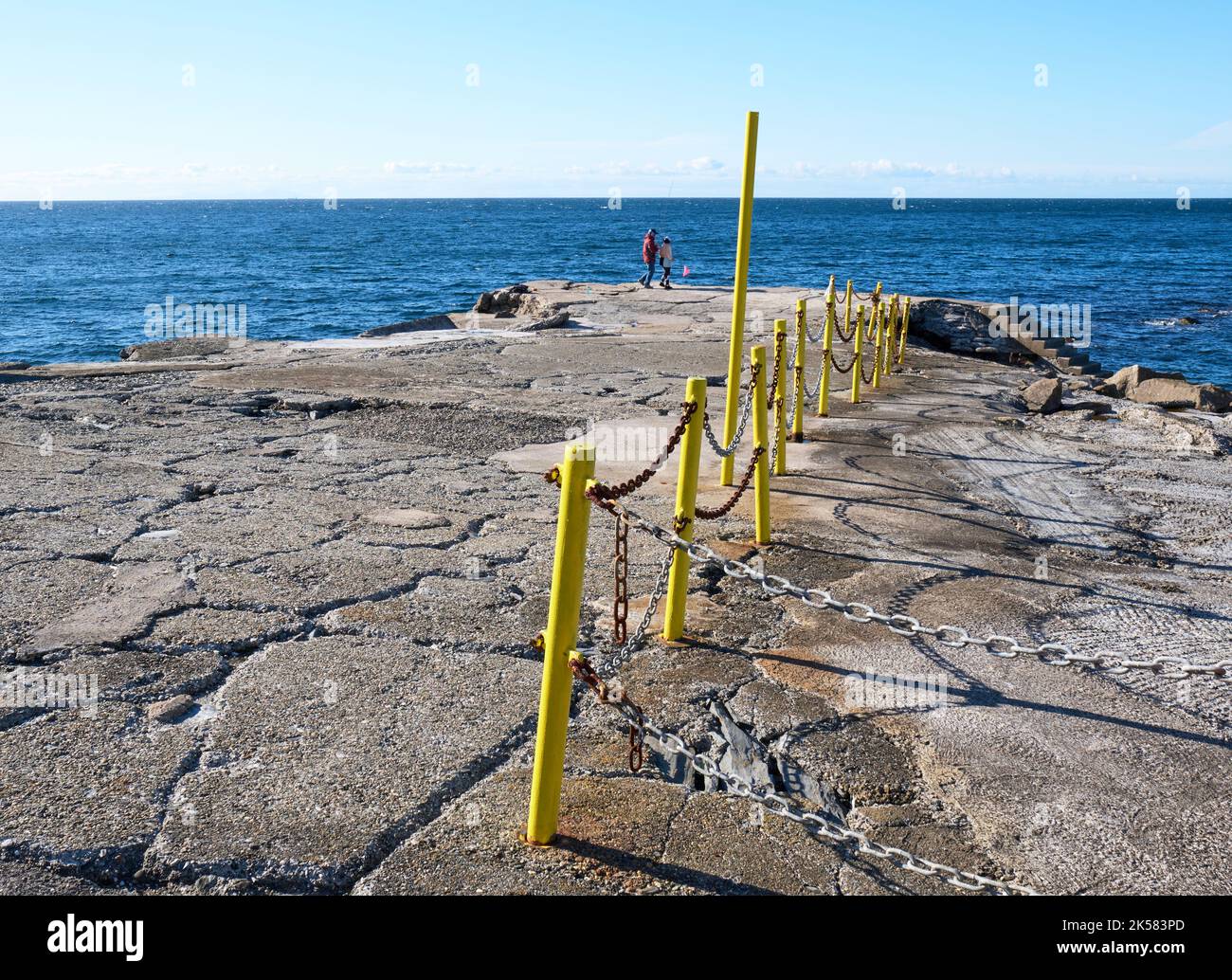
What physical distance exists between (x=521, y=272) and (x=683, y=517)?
149 feet

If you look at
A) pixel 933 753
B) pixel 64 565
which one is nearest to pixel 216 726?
pixel 64 565

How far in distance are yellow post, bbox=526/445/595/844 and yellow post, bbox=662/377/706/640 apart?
1442 mm

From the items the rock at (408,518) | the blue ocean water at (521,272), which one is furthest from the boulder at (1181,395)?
the rock at (408,518)

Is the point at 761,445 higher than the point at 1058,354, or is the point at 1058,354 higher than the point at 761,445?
the point at 1058,354

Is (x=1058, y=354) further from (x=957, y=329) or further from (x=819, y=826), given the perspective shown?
(x=819, y=826)

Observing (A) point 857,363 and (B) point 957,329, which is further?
(B) point 957,329

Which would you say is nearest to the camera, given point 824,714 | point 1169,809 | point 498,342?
point 1169,809

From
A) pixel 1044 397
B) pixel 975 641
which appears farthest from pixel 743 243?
pixel 1044 397

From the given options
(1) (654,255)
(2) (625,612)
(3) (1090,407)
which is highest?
(1) (654,255)

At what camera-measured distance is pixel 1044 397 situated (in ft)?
34.6

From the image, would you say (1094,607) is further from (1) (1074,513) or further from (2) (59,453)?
(2) (59,453)

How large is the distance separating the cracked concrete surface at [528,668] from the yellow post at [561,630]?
198 millimetres

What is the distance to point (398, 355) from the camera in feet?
42.5
